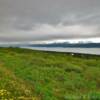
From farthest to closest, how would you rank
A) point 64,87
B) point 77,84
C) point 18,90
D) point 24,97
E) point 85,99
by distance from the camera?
point 77,84
point 64,87
point 85,99
point 18,90
point 24,97

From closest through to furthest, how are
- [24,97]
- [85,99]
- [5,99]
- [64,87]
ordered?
1. [5,99]
2. [24,97]
3. [85,99]
4. [64,87]

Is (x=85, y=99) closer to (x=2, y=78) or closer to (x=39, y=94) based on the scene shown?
(x=39, y=94)

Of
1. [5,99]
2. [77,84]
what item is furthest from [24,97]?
[77,84]

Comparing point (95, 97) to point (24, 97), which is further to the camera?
point (95, 97)

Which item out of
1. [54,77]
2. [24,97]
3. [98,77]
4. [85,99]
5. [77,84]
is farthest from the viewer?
[98,77]

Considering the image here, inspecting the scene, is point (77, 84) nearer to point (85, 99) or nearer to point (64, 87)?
point (64, 87)

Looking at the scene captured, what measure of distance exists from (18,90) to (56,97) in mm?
3494

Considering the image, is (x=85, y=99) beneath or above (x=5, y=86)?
beneath

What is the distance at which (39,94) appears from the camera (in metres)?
16.5

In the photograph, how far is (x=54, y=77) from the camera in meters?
26.2

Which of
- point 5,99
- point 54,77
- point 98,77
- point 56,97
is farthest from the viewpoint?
point 98,77

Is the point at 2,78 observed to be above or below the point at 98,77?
above

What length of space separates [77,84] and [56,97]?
7.24m

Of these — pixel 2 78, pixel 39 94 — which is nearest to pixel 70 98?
pixel 39 94
